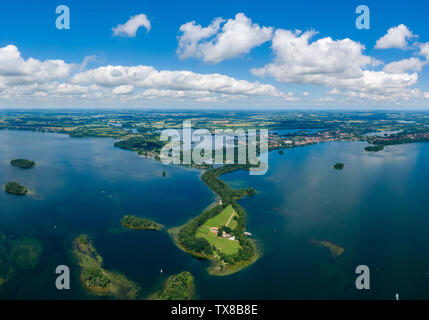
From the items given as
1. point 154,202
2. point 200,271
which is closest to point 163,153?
point 154,202

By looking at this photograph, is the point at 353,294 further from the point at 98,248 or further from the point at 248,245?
the point at 98,248

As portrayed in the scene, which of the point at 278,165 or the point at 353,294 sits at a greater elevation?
the point at 278,165

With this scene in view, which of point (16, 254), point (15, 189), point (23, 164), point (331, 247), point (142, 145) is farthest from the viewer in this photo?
point (142, 145)

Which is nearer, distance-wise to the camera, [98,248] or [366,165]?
[98,248]

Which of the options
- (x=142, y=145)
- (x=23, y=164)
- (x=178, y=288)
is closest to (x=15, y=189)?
(x=23, y=164)

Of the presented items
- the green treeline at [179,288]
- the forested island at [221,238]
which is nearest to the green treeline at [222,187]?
the forested island at [221,238]


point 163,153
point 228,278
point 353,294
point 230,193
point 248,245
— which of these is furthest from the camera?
point 163,153

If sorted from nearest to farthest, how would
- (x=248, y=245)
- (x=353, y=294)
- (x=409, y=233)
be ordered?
(x=353, y=294) → (x=248, y=245) → (x=409, y=233)

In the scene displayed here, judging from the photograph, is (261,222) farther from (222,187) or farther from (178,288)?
(178,288)
